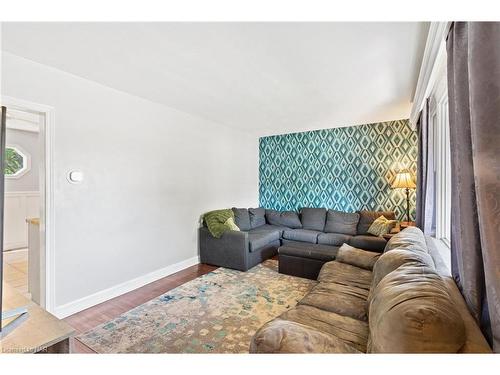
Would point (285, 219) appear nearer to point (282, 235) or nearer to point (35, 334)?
point (282, 235)

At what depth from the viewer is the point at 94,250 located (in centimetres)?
266

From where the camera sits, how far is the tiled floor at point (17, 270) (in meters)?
3.15

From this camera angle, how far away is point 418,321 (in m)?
0.86

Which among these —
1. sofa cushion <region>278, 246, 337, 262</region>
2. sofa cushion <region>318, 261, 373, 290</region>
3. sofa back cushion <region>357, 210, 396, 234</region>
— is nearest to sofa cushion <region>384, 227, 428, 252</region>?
sofa cushion <region>318, 261, 373, 290</region>

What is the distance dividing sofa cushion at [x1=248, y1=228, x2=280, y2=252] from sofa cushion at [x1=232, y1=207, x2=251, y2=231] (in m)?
0.15

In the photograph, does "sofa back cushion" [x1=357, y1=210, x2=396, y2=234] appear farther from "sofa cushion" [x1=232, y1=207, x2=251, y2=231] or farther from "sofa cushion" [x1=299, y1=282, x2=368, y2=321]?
"sofa cushion" [x1=299, y1=282, x2=368, y2=321]

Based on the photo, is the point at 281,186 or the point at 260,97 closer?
the point at 260,97

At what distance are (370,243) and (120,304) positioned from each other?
3443 millimetres

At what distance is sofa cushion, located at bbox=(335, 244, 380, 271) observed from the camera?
8.12 ft

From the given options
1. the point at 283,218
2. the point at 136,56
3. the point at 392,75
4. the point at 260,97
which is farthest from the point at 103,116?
the point at 283,218
